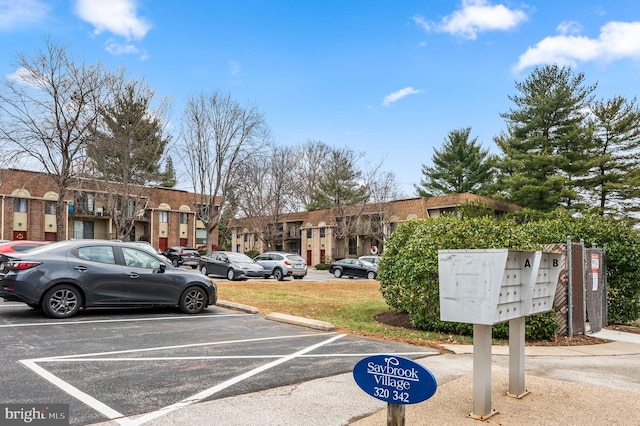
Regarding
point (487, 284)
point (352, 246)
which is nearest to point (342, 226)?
point (352, 246)

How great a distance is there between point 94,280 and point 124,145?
83.9ft

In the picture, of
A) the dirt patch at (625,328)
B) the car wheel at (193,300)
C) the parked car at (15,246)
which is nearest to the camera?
the dirt patch at (625,328)

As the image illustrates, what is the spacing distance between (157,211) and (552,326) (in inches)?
1983

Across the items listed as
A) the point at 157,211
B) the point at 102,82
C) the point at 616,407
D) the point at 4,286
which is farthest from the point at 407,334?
the point at 157,211

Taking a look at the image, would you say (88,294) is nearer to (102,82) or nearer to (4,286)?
(4,286)

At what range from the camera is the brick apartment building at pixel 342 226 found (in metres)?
48.4

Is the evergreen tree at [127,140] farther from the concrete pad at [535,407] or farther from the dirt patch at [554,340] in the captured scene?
the concrete pad at [535,407]

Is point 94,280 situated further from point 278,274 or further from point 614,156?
point 614,156

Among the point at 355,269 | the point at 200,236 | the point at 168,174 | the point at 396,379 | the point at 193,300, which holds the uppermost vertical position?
the point at 168,174

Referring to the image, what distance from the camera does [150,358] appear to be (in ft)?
21.9

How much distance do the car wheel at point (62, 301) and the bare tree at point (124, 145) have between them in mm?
22231

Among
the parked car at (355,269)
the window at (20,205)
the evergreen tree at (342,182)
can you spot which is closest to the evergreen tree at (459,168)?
the evergreen tree at (342,182)

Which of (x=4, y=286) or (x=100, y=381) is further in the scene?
(x=4, y=286)

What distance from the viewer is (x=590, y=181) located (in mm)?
40656
